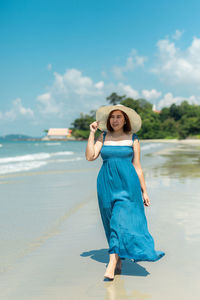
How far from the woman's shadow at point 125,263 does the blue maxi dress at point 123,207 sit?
0.26m

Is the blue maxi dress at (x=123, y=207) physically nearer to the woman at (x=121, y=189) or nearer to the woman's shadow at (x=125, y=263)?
the woman at (x=121, y=189)

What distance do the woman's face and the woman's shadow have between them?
4.67 ft

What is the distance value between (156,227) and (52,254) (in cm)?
176

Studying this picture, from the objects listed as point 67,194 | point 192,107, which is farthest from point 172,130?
point 67,194

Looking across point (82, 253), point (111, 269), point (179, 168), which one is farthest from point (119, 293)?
point (179, 168)

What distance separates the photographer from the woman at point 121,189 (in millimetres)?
3336

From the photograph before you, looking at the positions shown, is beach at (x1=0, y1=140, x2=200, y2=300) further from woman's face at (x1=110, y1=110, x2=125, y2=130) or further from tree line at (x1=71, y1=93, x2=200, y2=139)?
tree line at (x1=71, y1=93, x2=200, y2=139)

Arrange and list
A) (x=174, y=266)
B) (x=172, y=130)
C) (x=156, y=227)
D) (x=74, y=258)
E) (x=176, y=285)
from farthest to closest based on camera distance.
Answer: (x=172, y=130) → (x=156, y=227) → (x=74, y=258) → (x=174, y=266) → (x=176, y=285)

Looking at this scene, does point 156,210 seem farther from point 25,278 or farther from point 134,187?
point 25,278

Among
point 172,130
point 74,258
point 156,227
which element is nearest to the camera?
point 74,258

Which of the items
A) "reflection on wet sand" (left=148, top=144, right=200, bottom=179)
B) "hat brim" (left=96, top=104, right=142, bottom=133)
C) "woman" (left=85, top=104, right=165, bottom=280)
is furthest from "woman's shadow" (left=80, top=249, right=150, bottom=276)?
"reflection on wet sand" (left=148, top=144, right=200, bottom=179)

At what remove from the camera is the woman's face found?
143 inches

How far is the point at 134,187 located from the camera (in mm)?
3473

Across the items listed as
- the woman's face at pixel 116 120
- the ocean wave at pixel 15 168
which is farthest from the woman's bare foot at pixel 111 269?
the ocean wave at pixel 15 168
